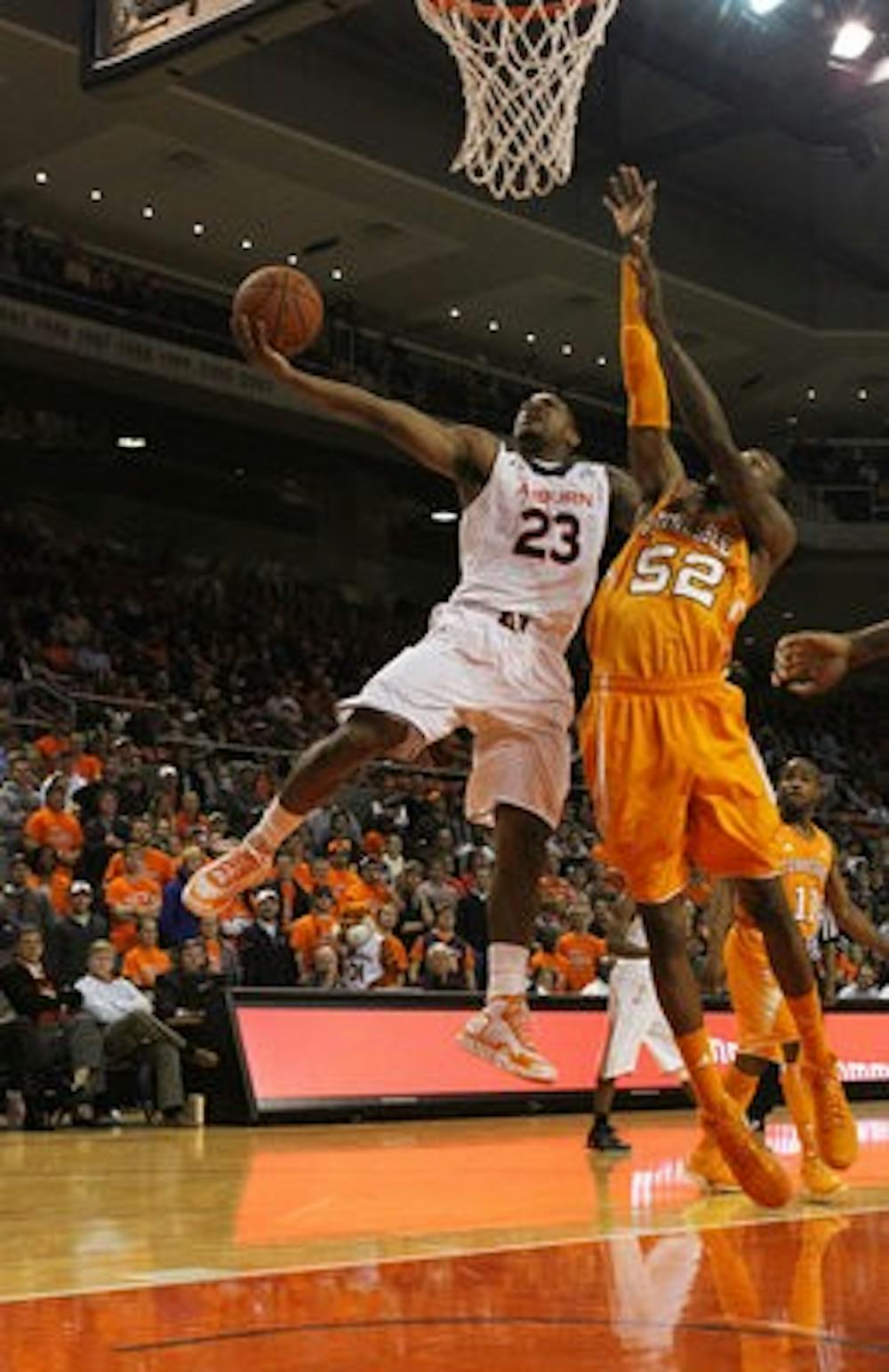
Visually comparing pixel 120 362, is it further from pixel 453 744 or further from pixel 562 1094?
pixel 562 1094

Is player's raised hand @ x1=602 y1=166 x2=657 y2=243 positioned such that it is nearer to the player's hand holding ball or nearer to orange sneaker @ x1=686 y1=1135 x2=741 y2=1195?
the player's hand holding ball

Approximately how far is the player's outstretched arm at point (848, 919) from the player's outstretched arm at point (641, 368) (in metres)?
2.70

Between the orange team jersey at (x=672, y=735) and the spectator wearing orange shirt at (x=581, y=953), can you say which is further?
the spectator wearing orange shirt at (x=581, y=953)

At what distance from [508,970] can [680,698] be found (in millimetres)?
988

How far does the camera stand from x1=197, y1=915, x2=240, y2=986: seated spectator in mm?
12547

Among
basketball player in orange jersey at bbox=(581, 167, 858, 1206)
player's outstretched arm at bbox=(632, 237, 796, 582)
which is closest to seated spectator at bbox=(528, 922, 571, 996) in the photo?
basketball player in orange jersey at bbox=(581, 167, 858, 1206)

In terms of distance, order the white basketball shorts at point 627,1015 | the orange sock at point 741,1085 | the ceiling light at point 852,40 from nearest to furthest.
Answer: the orange sock at point 741,1085 < the white basketball shorts at point 627,1015 < the ceiling light at point 852,40

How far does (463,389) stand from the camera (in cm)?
2475

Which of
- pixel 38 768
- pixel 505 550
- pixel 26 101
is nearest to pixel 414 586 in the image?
pixel 26 101

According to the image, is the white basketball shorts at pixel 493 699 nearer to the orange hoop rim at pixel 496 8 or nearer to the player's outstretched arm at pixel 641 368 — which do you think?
the player's outstretched arm at pixel 641 368

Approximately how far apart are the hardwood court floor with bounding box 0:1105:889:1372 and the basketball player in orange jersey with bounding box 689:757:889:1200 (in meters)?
0.36

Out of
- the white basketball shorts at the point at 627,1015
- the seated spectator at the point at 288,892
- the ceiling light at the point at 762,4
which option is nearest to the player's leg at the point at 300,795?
the white basketball shorts at the point at 627,1015

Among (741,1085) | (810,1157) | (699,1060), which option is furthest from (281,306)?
(741,1085)

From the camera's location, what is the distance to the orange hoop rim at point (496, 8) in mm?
8250
